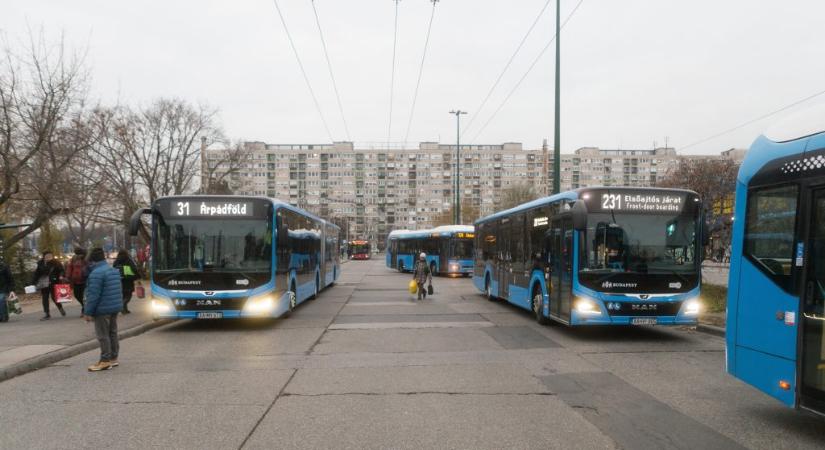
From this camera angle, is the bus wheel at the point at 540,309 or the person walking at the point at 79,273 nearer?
the bus wheel at the point at 540,309

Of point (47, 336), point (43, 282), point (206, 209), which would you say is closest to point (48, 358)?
point (47, 336)

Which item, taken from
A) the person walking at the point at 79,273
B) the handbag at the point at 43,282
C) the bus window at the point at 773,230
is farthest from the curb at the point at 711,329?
the handbag at the point at 43,282

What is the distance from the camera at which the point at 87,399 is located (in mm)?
6312

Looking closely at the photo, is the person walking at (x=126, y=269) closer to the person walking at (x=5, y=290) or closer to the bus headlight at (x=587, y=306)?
the person walking at (x=5, y=290)

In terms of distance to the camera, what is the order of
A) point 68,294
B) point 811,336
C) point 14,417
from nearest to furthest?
1. point 811,336
2. point 14,417
3. point 68,294

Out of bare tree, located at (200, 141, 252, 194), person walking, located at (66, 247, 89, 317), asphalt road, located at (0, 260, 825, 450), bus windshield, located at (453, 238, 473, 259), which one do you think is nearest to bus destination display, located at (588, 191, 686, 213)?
asphalt road, located at (0, 260, 825, 450)

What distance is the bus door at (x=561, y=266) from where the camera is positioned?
34.2 feet

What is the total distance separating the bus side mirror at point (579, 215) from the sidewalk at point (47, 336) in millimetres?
8653

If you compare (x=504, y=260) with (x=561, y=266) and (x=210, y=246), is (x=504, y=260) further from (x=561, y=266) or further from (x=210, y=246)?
(x=210, y=246)

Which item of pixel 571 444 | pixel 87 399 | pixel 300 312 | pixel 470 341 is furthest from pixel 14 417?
pixel 300 312

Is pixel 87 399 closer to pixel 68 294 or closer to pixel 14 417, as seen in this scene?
pixel 14 417

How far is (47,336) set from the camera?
34.2 ft

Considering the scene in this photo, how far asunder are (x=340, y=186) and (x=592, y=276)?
121733 mm

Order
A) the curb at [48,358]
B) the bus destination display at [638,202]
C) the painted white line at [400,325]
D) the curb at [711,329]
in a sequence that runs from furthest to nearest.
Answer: the painted white line at [400,325] < the curb at [711,329] < the bus destination display at [638,202] < the curb at [48,358]
